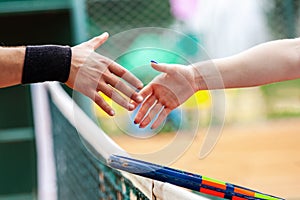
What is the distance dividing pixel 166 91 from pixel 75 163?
1391mm

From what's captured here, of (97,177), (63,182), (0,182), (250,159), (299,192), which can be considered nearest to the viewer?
(97,177)

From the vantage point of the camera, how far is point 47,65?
1393mm

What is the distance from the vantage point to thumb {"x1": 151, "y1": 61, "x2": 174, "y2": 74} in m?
1.36

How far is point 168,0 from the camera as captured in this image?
5.79m

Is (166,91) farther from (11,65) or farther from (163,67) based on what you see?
(11,65)

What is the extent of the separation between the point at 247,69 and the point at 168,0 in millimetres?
4402

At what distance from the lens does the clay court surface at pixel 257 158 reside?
4.51 metres

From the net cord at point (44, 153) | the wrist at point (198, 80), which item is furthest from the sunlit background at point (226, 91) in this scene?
the wrist at point (198, 80)

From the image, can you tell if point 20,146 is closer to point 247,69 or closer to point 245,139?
point 245,139

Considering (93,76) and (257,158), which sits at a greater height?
(257,158)

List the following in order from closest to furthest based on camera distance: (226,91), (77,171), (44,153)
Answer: (44,153)
(77,171)
(226,91)

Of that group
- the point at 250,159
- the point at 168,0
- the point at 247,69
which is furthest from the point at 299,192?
the point at 247,69

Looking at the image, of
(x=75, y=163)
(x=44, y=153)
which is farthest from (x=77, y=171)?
(x=44, y=153)

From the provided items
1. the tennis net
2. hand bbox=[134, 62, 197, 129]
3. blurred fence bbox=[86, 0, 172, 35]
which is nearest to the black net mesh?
the tennis net
